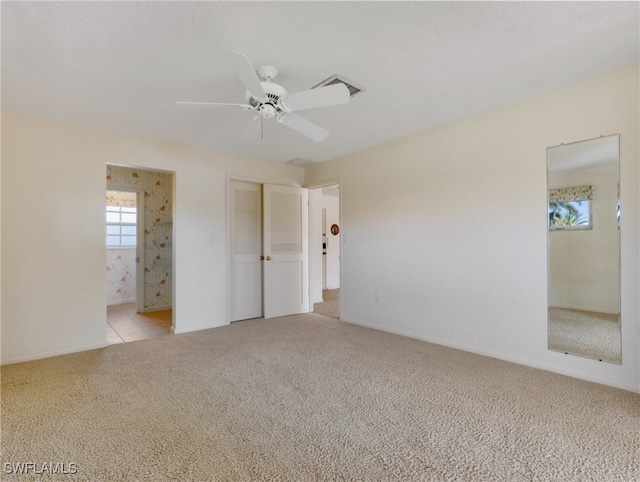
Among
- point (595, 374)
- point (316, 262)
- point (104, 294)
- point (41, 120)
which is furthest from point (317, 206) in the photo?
point (595, 374)

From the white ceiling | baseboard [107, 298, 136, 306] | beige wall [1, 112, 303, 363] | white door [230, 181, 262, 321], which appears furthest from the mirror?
baseboard [107, 298, 136, 306]

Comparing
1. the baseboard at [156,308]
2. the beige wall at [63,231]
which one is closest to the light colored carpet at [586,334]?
the beige wall at [63,231]

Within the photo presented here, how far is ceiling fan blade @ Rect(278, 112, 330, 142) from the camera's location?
248cm

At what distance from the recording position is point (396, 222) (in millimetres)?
4109

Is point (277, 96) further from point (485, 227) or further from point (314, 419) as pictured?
point (485, 227)

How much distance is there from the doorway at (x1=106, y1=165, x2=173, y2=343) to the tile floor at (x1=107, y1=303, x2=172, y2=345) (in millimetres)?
14

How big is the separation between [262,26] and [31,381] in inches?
133

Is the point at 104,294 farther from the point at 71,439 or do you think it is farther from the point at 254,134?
the point at 254,134

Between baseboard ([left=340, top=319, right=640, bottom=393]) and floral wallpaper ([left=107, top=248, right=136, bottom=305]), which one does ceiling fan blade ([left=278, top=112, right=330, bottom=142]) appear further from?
floral wallpaper ([left=107, top=248, right=136, bottom=305])

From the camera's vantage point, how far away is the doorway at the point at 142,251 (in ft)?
17.9

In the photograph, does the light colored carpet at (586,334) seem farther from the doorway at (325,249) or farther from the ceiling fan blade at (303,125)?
the doorway at (325,249)

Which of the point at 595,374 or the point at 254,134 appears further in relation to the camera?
the point at 254,134

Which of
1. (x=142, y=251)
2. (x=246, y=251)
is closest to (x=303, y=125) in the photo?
(x=246, y=251)

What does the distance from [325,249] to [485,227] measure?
520 centimetres
